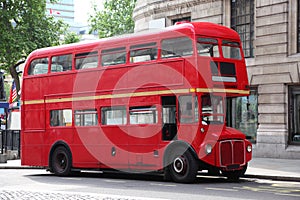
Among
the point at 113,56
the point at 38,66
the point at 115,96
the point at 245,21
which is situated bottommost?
the point at 115,96

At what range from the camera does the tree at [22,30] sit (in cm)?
4378

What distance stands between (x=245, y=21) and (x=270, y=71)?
2709 millimetres

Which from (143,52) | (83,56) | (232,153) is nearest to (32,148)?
(83,56)

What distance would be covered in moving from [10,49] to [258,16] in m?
22.9

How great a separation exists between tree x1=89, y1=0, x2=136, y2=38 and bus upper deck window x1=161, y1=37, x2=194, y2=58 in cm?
4406

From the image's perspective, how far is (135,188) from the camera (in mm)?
15219

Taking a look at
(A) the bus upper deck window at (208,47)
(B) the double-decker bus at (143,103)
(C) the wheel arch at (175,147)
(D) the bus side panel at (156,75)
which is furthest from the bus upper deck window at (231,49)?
(C) the wheel arch at (175,147)

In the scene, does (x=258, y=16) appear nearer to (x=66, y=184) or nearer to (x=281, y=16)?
(x=281, y=16)

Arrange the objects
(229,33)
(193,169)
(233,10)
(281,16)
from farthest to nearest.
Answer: (233,10) → (281,16) → (229,33) → (193,169)

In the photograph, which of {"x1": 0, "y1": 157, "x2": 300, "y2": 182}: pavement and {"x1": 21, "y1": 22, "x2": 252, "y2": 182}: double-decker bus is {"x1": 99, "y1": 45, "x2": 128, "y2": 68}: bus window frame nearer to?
{"x1": 21, "y1": 22, "x2": 252, "y2": 182}: double-decker bus

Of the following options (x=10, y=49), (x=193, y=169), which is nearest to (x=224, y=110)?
(x=193, y=169)

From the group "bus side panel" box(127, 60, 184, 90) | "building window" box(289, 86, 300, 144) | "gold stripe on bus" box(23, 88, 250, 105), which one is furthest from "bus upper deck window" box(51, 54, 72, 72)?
"building window" box(289, 86, 300, 144)

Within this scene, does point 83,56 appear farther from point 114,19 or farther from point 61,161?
point 114,19

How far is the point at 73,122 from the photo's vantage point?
64.1ft
